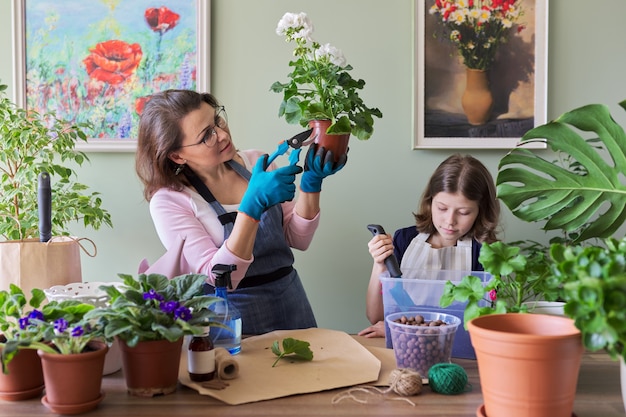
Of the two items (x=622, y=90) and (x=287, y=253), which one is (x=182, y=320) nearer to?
(x=287, y=253)

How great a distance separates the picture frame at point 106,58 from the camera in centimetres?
233

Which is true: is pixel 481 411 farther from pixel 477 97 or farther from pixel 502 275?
pixel 477 97

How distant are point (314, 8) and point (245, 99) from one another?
45 cm

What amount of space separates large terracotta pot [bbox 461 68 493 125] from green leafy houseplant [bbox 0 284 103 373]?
1.70 metres

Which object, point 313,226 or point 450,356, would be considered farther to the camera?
point 313,226

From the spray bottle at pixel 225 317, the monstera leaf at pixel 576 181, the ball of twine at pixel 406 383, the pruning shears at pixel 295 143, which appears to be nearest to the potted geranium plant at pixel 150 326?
the spray bottle at pixel 225 317

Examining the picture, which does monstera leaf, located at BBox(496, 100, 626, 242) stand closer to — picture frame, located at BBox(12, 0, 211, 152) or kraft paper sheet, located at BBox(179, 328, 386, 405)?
kraft paper sheet, located at BBox(179, 328, 386, 405)

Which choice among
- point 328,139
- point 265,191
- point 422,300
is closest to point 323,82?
point 328,139

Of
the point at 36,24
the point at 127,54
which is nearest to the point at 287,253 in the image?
the point at 127,54

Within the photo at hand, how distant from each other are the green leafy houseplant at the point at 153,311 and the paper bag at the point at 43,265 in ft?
1.71

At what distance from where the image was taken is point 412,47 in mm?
2301

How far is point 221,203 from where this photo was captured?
1864 mm

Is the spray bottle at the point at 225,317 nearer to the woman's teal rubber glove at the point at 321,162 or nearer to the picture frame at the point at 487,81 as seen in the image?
the woman's teal rubber glove at the point at 321,162

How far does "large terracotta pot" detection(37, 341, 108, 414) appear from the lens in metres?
0.96
